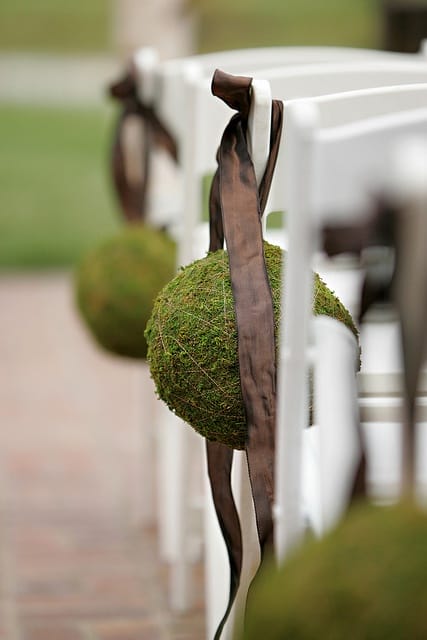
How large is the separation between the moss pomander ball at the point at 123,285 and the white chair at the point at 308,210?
115 centimetres

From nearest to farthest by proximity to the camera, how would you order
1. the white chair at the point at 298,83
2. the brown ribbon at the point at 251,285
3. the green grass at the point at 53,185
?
1. the brown ribbon at the point at 251,285
2. the white chair at the point at 298,83
3. the green grass at the point at 53,185

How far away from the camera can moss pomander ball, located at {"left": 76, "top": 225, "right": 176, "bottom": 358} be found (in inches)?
90.9

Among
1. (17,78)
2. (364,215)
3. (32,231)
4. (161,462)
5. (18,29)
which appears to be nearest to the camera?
(364,215)

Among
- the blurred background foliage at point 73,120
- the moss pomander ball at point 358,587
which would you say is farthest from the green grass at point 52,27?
the moss pomander ball at point 358,587

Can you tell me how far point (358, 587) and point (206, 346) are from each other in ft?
1.96

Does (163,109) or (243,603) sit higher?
(163,109)

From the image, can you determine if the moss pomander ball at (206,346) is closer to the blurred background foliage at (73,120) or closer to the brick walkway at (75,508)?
the brick walkway at (75,508)

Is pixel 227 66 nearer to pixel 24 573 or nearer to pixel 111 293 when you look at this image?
pixel 111 293

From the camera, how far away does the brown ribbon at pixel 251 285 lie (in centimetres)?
135

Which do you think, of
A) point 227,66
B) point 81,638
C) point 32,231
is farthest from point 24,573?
point 32,231

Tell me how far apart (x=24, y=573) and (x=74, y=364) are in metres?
2.16

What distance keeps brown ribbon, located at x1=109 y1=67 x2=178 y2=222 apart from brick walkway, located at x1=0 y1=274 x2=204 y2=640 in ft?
1.77

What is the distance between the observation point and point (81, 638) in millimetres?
2396

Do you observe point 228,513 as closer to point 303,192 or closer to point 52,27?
point 303,192
